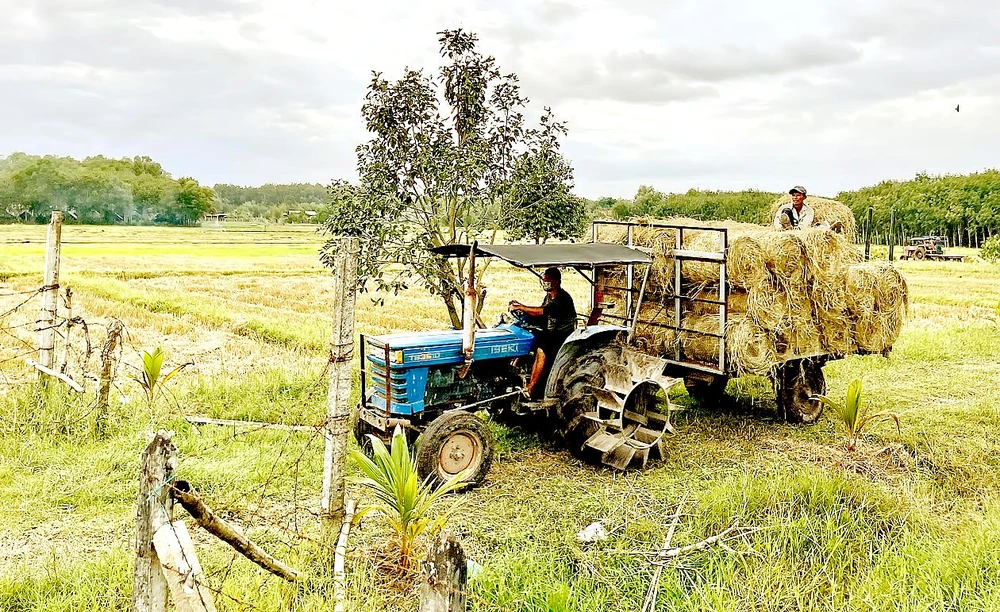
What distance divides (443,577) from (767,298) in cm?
491

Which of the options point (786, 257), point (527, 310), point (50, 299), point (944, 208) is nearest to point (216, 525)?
point (527, 310)

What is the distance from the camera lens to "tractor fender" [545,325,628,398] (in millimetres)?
6531

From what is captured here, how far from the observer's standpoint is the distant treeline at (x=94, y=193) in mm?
59094

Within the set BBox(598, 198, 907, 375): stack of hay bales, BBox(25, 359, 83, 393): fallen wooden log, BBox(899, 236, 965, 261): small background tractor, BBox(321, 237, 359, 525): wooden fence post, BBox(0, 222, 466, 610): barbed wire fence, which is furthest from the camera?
BBox(899, 236, 965, 261): small background tractor

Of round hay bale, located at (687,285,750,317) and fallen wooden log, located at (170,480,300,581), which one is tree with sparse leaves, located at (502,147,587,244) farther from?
fallen wooden log, located at (170,480,300,581)

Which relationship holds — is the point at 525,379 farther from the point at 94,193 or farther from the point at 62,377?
the point at 94,193

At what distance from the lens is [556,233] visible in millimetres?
8867

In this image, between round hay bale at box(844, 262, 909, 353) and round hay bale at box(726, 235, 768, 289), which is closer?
round hay bale at box(726, 235, 768, 289)

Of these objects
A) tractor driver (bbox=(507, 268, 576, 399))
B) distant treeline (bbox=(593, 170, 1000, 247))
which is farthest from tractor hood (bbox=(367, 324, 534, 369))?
distant treeline (bbox=(593, 170, 1000, 247))

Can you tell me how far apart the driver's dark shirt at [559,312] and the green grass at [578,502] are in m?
1.25

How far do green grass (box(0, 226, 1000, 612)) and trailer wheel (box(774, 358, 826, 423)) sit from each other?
15 centimetres

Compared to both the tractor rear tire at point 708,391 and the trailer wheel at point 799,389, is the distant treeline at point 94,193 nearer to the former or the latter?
the tractor rear tire at point 708,391

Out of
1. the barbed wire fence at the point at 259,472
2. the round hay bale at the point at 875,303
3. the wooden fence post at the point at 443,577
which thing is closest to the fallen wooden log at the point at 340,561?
the barbed wire fence at the point at 259,472

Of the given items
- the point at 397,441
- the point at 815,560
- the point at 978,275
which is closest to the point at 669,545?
the point at 815,560
